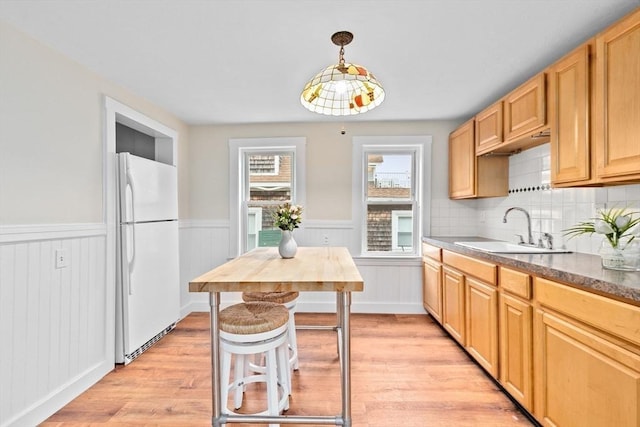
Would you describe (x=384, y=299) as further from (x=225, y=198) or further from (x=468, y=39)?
(x=468, y=39)

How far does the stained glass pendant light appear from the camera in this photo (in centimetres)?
161

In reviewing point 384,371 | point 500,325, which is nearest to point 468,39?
point 500,325

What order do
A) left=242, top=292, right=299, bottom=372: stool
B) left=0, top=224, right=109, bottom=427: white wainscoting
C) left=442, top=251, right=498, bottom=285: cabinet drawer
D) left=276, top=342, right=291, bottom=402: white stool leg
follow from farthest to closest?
left=242, top=292, right=299, bottom=372: stool, left=442, top=251, right=498, bottom=285: cabinet drawer, left=276, top=342, right=291, bottom=402: white stool leg, left=0, top=224, right=109, bottom=427: white wainscoting

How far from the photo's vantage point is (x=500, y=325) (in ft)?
7.00

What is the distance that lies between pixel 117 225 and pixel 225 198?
57.6 inches

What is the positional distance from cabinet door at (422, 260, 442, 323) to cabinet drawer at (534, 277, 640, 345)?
1504 millimetres

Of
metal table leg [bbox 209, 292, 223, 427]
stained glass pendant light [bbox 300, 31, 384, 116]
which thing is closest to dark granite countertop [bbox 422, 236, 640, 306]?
stained glass pendant light [bbox 300, 31, 384, 116]

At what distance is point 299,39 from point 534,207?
230 cm

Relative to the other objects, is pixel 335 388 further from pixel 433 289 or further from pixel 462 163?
pixel 462 163

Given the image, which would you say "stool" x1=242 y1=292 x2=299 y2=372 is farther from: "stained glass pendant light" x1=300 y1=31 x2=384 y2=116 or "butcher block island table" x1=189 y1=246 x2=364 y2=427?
"stained glass pendant light" x1=300 y1=31 x2=384 y2=116

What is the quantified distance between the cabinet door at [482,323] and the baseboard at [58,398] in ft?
9.17

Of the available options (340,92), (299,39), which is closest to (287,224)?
(340,92)

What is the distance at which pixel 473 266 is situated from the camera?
247cm

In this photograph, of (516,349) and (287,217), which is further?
(287,217)
